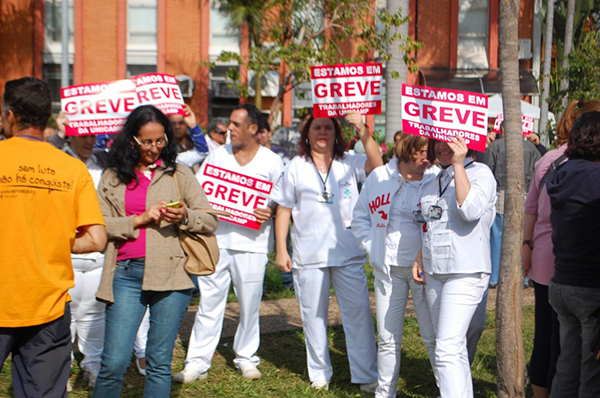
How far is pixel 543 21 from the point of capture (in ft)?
96.2

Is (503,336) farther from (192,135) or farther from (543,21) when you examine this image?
(543,21)

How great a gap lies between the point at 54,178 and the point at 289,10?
17344 millimetres

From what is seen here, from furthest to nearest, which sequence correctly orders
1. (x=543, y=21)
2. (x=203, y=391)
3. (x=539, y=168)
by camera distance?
(x=543, y=21) → (x=203, y=391) → (x=539, y=168)

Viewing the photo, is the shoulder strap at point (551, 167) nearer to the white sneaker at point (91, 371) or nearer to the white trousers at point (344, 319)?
the white trousers at point (344, 319)

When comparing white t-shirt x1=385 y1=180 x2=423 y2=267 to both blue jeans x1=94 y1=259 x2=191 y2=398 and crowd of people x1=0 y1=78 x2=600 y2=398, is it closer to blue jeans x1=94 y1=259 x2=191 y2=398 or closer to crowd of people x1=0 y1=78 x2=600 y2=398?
crowd of people x1=0 y1=78 x2=600 y2=398

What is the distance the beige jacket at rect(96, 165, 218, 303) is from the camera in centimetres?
470

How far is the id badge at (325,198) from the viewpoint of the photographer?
6371 mm

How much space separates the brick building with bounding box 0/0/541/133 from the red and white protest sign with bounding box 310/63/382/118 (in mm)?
22872

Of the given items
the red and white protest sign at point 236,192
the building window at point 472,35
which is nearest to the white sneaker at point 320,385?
the red and white protest sign at point 236,192

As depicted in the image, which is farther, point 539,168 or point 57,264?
point 539,168

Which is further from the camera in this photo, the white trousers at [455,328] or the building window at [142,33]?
the building window at [142,33]

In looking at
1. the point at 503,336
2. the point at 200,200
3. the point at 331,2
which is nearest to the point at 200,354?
the point at 200,200

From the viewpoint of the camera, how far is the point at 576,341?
4.67m

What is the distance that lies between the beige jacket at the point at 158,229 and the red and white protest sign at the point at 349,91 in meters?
1.78
